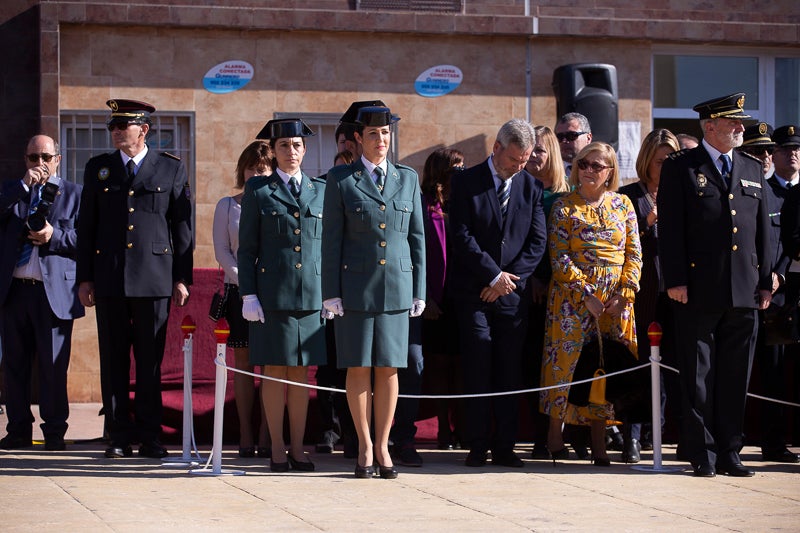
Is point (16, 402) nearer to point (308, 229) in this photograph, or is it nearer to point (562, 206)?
point (308, 229)

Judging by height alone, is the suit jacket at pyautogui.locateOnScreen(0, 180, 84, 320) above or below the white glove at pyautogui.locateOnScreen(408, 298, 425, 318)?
above

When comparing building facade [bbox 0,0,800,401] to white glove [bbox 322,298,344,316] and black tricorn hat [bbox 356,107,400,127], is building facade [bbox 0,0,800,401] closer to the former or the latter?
black tricorn hat [bbox 356,107,400,127]

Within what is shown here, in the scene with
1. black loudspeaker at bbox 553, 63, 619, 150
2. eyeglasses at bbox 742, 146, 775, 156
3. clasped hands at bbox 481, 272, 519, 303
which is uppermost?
black loudspeaker at bbox 553, 63, 619, 150

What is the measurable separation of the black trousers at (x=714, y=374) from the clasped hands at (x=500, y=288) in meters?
1.01

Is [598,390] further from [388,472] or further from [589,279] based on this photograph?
[388,472]

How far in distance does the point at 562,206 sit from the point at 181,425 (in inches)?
118

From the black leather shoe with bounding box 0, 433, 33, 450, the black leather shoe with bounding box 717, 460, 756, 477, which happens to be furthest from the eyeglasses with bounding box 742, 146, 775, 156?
the black leather shoe with bounding box 0, 433, 33, 450

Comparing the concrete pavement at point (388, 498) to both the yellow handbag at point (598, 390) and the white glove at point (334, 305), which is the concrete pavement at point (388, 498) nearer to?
the yellow handbag at point (598, 390)

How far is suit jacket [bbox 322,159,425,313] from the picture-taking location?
7543 mm

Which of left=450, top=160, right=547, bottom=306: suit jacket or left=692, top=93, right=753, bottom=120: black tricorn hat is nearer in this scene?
left=692, top=93, right=753, bottom=120: black tricorn hat

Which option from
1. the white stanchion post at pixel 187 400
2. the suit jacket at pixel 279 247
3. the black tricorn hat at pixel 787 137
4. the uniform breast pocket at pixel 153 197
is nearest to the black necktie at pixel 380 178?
the suit jacket at pixel 279 247

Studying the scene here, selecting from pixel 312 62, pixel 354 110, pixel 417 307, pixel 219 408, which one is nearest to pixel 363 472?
pixel 219 408

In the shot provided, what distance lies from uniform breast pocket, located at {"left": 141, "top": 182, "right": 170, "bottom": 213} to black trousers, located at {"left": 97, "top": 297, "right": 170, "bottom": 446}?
0.58m

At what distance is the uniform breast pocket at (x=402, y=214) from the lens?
765 cm
